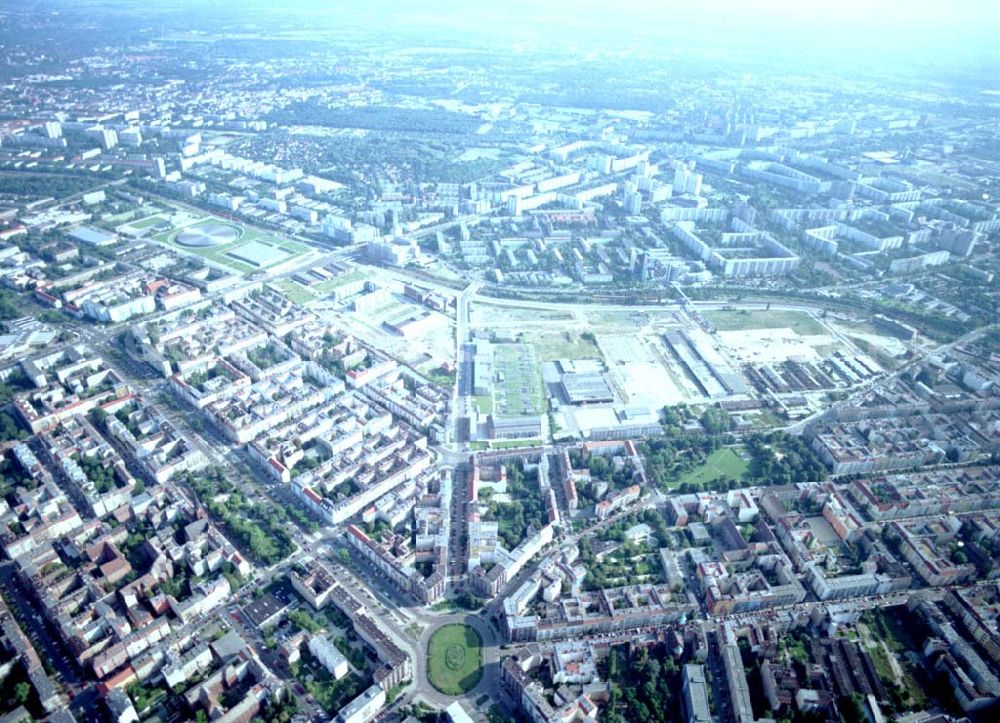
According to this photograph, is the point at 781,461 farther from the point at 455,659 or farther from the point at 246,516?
the point at 246,516

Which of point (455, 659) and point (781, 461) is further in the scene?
point (781, 461)

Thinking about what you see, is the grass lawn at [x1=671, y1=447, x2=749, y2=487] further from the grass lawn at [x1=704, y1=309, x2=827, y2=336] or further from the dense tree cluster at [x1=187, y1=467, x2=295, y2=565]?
the dense tree cluster at [x1=187, y1=467, x2=295, y2=565]

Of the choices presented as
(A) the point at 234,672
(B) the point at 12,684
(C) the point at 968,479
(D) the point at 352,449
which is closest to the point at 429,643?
(A) the point at 234,672

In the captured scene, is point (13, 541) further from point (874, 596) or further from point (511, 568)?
point (874, 596)

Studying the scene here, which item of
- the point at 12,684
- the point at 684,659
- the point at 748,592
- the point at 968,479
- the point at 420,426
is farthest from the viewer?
the point at 420,426

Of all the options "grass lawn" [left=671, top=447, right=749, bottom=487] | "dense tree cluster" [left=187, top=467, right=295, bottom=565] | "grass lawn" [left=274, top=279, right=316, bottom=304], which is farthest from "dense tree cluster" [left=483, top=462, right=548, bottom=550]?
"grass lawn" [left=274, top=279, right=316, bottom=304]

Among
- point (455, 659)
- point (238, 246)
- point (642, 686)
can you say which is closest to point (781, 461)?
point (642, 686)
